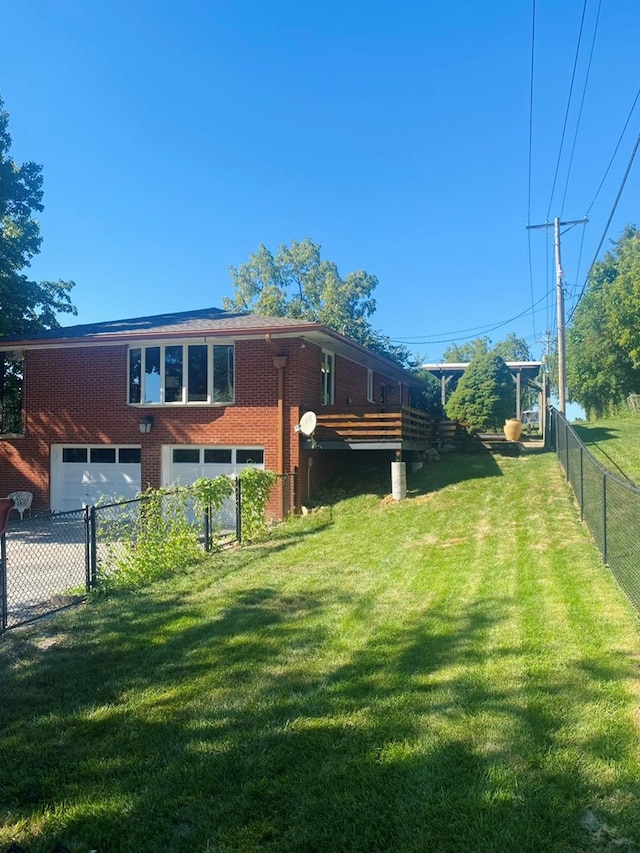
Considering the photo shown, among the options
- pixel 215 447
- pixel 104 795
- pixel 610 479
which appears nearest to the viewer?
pixel 104 795

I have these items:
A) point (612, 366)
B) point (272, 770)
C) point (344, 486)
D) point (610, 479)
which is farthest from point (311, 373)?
point (612, 366)

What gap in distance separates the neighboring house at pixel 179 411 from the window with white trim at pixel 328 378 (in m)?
0.03

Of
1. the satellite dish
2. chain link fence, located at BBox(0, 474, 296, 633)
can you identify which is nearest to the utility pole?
the satellite dish

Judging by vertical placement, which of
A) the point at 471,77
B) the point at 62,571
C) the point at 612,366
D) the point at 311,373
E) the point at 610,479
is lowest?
the point at 62,571

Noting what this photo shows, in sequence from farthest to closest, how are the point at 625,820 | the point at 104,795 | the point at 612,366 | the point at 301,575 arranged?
the point at 612,366 < the point at 301,575 < the point at 104,795 < the point at 625,820

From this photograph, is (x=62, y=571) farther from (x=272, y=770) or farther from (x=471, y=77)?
(x=471, y=77)

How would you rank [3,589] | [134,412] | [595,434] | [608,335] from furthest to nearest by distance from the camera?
[608,335] < [595,434] < [134,412] < [3,589]

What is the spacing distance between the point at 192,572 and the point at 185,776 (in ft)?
16.6

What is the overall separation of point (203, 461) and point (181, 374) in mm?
2225

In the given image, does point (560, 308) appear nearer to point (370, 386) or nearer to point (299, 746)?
point (370, 386)

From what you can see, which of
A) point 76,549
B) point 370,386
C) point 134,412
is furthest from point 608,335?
point 76,549

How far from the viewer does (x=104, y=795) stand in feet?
9.67

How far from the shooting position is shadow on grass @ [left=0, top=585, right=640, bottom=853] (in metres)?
2.62

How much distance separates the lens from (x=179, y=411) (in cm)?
1438
